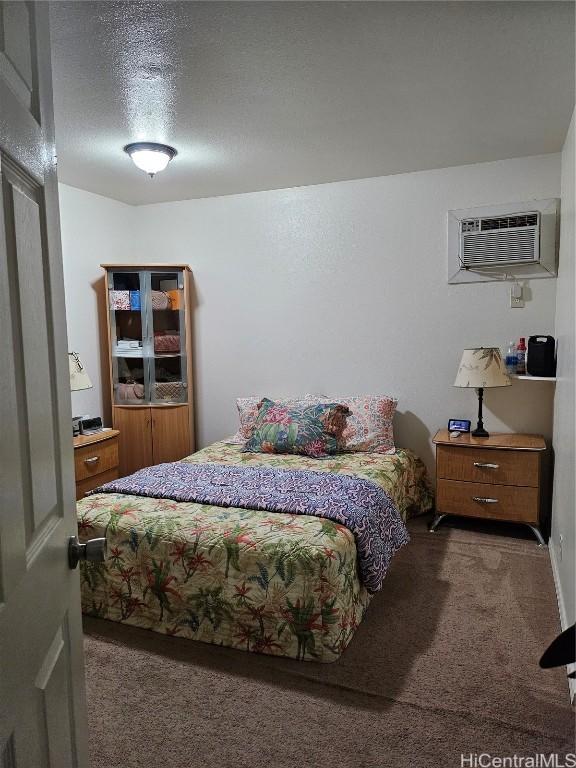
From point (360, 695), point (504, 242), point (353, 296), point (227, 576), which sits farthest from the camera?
point (353, 296)

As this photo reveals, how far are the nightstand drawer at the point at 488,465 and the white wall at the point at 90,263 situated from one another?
284 cm

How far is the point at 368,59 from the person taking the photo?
231 centimetres

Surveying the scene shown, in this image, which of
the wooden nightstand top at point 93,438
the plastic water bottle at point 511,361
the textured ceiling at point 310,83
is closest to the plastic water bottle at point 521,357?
the plastic water bottle at point 511,361

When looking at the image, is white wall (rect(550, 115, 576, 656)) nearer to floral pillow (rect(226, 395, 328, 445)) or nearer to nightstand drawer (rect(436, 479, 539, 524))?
nightstand drawer (rect(436, 479, 539, 524))

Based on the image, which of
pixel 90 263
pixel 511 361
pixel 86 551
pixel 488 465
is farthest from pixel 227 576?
pixel 90 263

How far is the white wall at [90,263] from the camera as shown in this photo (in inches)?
168

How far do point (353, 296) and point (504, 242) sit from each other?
114 centimetres

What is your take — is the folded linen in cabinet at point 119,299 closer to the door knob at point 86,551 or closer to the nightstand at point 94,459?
the nightstand at point 94,459

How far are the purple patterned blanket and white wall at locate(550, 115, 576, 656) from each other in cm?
79

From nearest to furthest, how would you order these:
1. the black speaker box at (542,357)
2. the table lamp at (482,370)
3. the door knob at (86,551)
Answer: the door knob at (86,551)
the black speaker box at (542,357)
the table lamp at (482,370)

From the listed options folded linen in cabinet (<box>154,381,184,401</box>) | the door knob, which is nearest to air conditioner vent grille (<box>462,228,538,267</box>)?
folded linen in cabinet (<box>154,381,184,401</box>)

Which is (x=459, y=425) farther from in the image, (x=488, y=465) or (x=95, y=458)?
(x=95, y=458)

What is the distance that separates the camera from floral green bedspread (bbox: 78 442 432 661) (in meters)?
2.25

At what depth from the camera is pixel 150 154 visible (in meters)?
3.32
